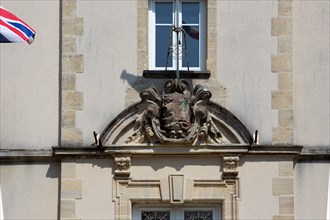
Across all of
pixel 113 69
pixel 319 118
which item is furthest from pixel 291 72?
pixel 113 69

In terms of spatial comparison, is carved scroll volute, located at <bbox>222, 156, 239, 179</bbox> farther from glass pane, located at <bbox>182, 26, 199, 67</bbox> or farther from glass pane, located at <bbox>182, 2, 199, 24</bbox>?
glass pane, located at <bbox>182, 2, 199, 24</bbox>

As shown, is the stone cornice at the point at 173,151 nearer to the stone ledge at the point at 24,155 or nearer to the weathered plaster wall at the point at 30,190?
→ the stone ledge at the point at 24,155

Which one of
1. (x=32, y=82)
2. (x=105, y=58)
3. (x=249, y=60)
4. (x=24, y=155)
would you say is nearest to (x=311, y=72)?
(x=249, y=60)

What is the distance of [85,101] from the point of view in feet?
85.5

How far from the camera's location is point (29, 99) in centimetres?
2623

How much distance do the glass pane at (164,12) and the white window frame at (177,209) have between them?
2411mm

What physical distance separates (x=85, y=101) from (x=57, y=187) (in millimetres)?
1149

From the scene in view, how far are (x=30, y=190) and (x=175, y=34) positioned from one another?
2722mm

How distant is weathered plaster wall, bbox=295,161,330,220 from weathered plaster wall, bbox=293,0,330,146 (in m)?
0.32

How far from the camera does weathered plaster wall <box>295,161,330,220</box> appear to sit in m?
25.9

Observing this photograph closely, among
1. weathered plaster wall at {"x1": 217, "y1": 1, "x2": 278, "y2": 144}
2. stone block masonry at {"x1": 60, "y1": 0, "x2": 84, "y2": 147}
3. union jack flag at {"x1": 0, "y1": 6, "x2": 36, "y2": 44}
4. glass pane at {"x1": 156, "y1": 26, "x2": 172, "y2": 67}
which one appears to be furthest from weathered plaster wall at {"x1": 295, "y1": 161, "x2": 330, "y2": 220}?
union jack flag at {"x1": 0, "y1": 6, "x2": 36, "y2": 44}

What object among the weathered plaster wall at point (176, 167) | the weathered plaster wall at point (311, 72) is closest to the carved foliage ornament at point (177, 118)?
the weathered plaster wall at point (176, 167)

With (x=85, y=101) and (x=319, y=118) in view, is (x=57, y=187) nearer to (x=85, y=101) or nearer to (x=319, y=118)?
(x=85, y=101)

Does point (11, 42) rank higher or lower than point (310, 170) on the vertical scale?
higher
